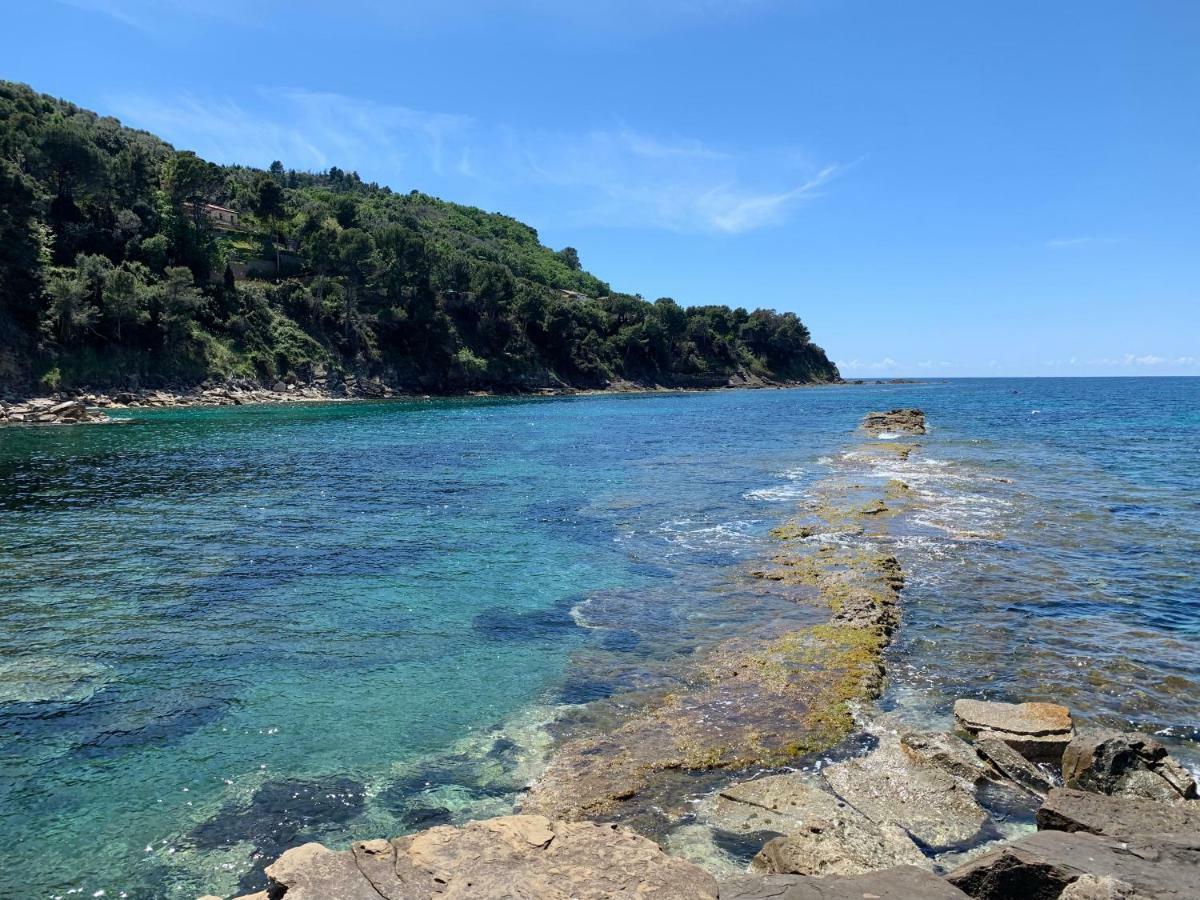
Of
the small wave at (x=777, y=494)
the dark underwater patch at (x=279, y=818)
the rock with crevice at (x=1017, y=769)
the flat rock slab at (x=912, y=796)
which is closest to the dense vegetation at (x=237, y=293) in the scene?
the small wave at (x=777, y=494)

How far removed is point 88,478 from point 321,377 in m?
66.9

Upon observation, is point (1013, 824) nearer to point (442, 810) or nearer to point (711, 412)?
point (442, 810)

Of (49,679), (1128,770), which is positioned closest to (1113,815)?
(1128,770)

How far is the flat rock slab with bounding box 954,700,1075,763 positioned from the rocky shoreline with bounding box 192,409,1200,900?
0.09 feet

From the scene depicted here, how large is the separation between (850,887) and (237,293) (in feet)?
335

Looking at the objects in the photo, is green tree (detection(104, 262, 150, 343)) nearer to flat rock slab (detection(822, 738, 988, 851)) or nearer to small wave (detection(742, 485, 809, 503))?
small wave (detection(742, 485, 809, 503))

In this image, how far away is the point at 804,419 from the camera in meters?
80.2

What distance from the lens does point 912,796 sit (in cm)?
845

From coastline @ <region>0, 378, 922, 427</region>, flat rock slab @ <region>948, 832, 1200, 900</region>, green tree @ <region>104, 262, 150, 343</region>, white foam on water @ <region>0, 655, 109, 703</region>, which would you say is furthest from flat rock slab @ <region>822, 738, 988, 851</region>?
green tree @ <region>104, 262, 150, 343</region>

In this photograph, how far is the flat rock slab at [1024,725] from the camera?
9.40 meters

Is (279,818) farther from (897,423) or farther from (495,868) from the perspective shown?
(897,423)

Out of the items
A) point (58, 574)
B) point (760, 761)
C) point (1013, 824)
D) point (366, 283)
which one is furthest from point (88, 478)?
point (366, 283)

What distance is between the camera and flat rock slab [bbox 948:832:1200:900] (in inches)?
219

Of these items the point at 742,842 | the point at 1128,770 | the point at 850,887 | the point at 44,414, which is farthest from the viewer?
the point at 44,414
